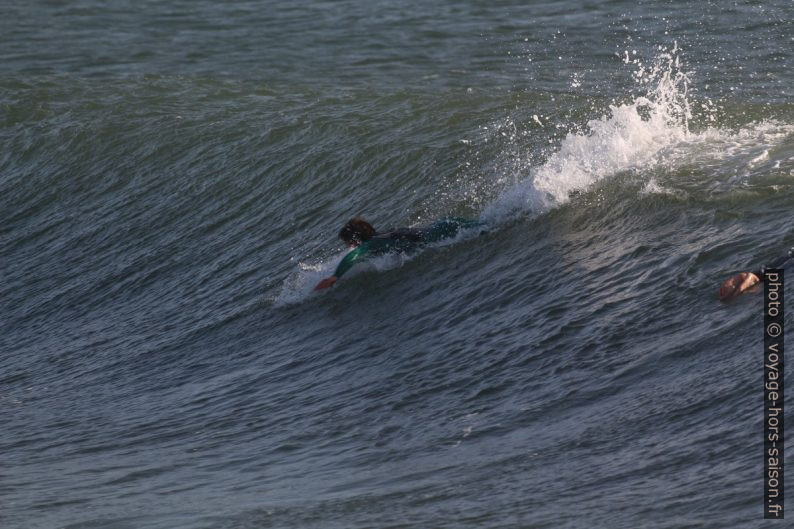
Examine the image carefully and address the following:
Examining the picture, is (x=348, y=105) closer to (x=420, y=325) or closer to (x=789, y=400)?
(x=420, y=325)

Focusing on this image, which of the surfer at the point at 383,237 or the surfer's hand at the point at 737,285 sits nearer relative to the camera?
the surfer's hand at the point at 737,285

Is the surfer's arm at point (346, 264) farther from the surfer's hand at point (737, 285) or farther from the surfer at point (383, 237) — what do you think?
the surfer's hand at point (737, 285)

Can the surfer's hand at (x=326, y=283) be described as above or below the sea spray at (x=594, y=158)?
below

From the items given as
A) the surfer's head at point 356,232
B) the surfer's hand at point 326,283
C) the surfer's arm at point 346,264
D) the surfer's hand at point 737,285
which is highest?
the surfer's head at point 356,232

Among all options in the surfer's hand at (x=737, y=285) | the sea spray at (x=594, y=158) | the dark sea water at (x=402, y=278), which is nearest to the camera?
the dark sea water at (x=402, y=278)

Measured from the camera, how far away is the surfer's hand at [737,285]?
9.27 meters

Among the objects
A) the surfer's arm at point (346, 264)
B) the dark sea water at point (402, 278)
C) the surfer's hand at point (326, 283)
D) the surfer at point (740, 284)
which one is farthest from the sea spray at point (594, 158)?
the surfer at point (740, 284)

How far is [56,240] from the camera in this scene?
659 inches

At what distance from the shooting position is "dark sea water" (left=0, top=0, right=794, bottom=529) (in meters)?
7.89

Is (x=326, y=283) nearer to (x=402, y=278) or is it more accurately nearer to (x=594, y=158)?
(x=402, y=278)

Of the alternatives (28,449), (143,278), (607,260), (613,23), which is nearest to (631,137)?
(607,260)

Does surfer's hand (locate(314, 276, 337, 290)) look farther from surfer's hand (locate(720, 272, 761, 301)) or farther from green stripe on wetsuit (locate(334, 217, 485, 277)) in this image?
surfer's hand (locate(720, 272, 761, 301))

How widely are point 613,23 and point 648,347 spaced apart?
14.1 meters

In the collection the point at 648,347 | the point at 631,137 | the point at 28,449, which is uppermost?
the point at 631,137
